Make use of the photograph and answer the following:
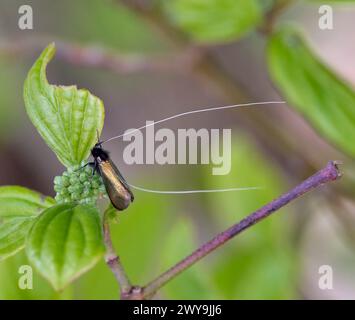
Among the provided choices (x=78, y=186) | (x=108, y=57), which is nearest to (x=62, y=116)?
(x=78, y=186)

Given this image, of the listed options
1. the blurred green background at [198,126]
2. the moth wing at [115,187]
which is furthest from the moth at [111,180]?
the blurred green background at [198,126]

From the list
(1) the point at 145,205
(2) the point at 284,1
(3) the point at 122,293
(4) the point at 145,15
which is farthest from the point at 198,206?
(3) the point at 122,293

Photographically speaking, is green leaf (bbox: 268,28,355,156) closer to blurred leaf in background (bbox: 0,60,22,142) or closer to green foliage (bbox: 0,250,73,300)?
green foliage (bbox: 0,250,73,300)

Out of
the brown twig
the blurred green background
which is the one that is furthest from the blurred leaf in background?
the brown twig

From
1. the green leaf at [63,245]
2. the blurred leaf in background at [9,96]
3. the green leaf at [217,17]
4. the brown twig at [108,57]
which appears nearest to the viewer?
the green leaf at [63,245]

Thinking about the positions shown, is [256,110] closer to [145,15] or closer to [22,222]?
[145,15]

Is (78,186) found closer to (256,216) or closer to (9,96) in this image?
(256,216)

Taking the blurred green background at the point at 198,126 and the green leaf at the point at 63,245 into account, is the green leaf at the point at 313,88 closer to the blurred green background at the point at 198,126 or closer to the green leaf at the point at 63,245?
the blurred green background at the point at 198,126
